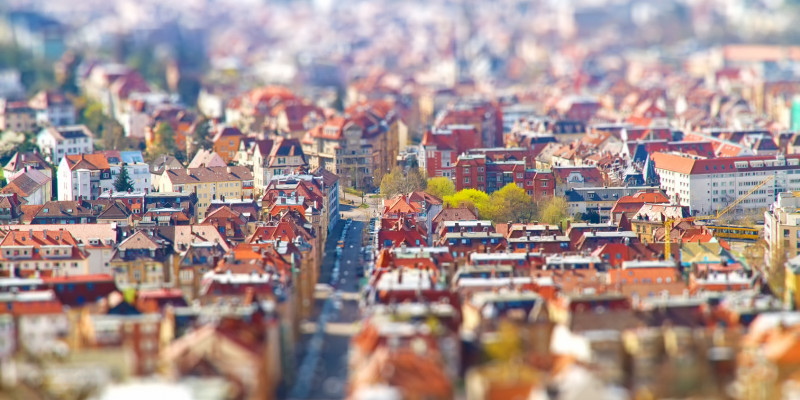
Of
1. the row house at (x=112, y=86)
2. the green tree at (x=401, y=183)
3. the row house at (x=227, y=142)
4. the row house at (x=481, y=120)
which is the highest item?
the row house at (x=112, y=86)

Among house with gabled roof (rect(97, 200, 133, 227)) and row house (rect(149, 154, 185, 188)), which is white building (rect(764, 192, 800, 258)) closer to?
house with gabled roof (rect(97, 200, 133, 227))

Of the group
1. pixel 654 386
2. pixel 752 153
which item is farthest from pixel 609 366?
pixel 752 153

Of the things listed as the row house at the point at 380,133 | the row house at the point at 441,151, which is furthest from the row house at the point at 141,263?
the row house at the point at 441,151

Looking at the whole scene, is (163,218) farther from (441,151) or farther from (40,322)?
(40,322)

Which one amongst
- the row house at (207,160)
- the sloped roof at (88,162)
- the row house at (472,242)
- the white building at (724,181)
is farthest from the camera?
the row house at (207,160)

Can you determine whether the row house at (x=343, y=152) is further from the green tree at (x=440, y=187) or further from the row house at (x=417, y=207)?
the row house at (x=417, y=207)

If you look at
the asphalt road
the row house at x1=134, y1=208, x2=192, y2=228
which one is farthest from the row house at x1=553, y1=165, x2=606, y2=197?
the row house at x1=134, y1=208, x2=192, y2=228

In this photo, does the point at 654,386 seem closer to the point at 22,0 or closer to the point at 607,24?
the point at 607,24
